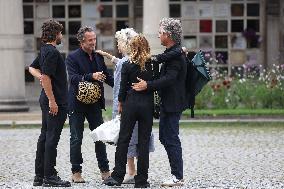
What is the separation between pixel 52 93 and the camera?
1238 centimetres

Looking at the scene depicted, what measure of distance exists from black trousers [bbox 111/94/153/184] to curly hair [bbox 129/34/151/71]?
1.33 feet

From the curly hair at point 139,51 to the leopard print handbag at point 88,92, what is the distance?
919 millimetres

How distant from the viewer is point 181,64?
12.6m

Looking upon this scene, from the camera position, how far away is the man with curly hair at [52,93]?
12.4 meters

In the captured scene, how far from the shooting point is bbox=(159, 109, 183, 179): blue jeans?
12586 millimetres

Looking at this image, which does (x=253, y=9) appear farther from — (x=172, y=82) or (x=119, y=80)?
(x=172, y=82)

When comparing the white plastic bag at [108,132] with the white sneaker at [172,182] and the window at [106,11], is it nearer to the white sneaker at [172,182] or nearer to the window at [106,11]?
the white sneaker at [172,182]

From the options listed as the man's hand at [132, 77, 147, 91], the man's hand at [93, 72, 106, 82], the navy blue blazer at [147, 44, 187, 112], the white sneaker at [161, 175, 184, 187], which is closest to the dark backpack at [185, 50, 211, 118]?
the navy blue blazer at [147, 44, 187, 112]

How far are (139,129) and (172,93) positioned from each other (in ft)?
1.95

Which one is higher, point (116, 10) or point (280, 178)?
point (116, 10)

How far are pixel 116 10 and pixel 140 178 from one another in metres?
21.8

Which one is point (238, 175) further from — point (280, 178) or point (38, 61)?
point (38, 61)

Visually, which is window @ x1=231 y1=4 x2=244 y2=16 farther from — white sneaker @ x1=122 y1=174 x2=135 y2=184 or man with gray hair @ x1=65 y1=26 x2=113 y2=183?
white sneaker @ x1=122 y1=174 x2=135 y2=184

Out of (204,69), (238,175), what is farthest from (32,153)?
(204,69)
